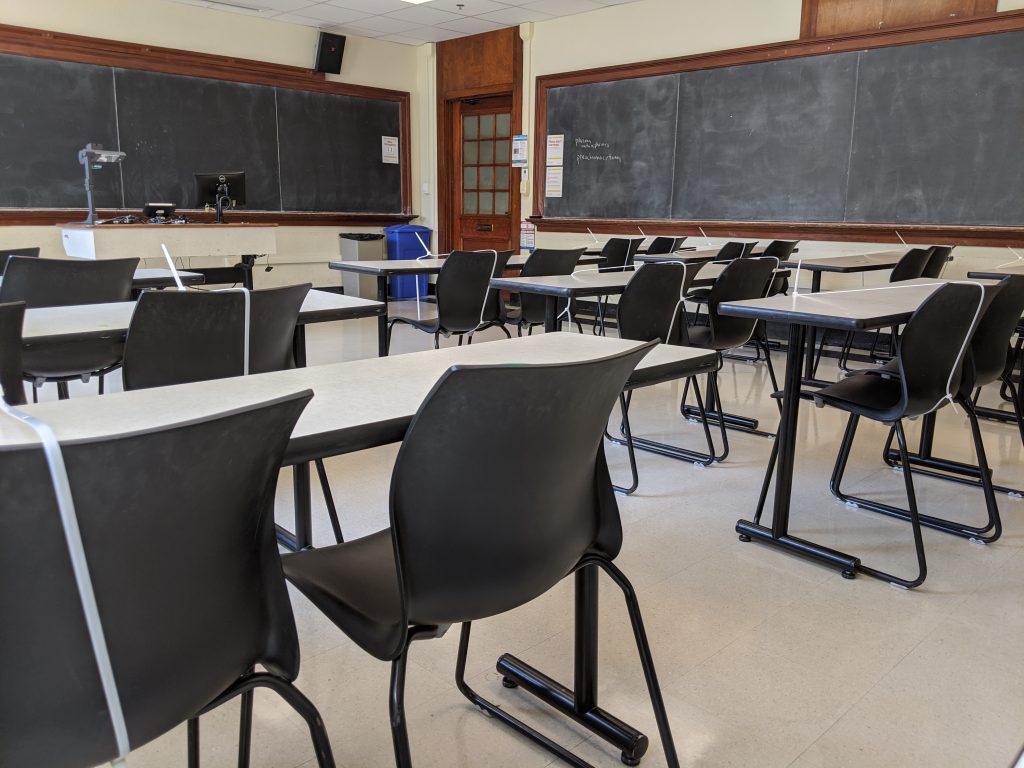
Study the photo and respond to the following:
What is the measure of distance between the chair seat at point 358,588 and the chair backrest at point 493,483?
56mm

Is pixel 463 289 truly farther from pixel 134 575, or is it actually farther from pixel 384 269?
pixel 134 575

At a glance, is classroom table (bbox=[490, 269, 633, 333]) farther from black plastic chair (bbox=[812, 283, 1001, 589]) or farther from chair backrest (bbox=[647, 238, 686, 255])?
chair backrest (bbox=[647, 238, 686, 255])

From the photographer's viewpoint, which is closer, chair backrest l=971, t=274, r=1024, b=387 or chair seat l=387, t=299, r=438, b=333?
chair backrest l=971, t=274, r=1024, b=387

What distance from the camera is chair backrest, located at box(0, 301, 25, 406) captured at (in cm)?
186

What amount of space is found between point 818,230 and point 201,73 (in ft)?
18.5

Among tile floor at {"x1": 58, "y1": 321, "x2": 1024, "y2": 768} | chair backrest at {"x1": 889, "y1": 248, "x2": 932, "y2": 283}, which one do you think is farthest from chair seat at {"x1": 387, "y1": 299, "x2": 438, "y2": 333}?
tile floor at {"x1": 58, "y1": 321, "x2": 1024, "y2": 768}

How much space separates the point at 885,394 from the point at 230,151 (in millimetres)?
6790

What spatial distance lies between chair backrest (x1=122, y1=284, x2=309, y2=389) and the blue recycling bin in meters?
6.52

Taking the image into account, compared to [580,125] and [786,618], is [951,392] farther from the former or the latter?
[580,125]

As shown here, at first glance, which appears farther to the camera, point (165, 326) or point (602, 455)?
point (165, 326)

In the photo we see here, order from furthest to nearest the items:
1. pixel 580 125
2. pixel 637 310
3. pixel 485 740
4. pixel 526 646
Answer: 1. pixel 580 125
2. pixel 637 310
3. pixel 526 646
4. pixel 485 740

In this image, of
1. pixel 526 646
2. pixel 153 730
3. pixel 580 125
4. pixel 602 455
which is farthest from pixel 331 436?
pixel 580 125

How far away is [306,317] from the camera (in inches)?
93.9

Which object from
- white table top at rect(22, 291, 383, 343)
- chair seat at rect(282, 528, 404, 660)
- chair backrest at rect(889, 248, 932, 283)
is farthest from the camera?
chair backrest at rect(889, 248, 932, 283)
